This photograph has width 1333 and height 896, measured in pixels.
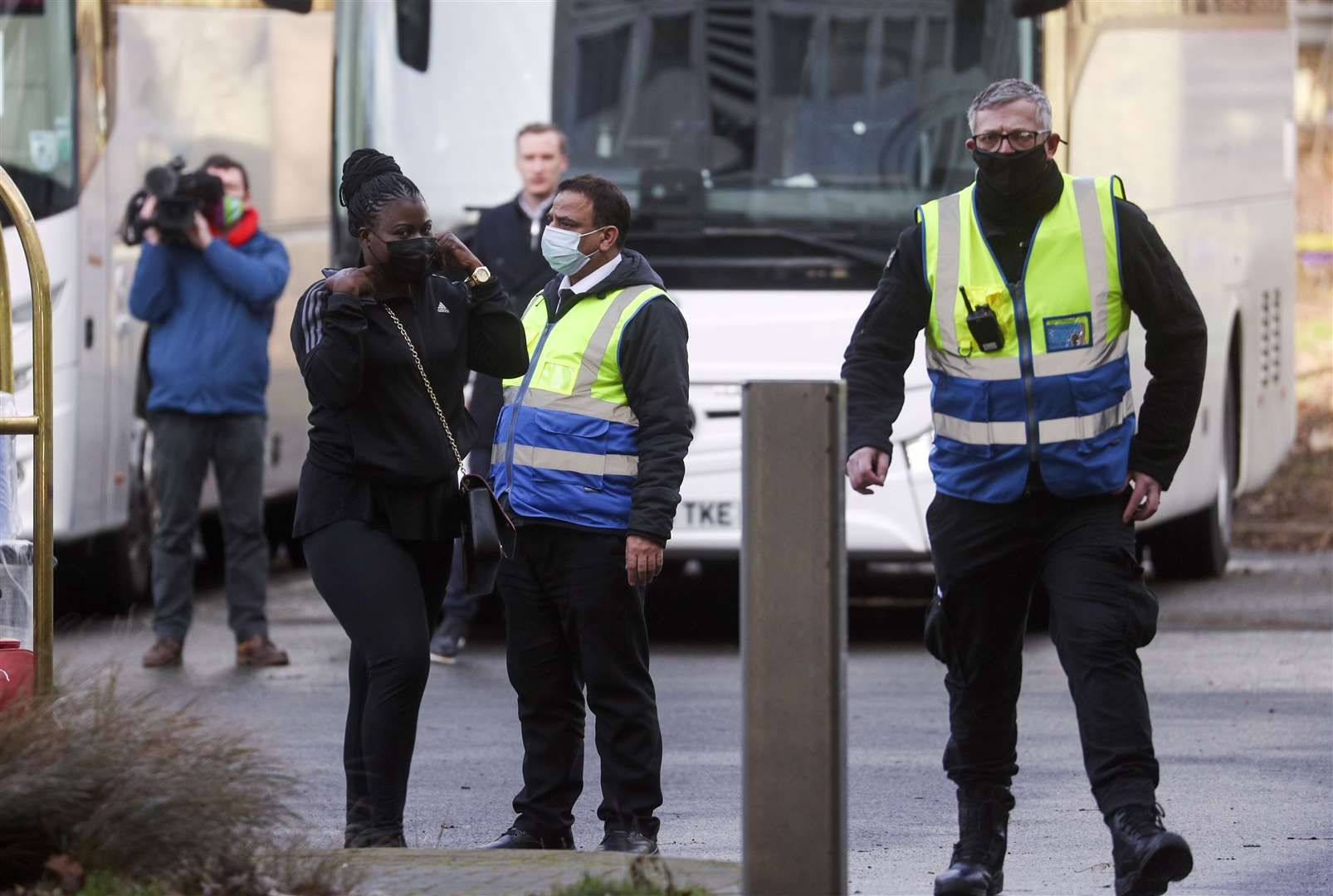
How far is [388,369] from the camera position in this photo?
18.9ft

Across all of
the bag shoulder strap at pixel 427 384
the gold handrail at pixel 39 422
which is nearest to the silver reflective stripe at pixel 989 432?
the bag shoulder strap at pixel 427 384

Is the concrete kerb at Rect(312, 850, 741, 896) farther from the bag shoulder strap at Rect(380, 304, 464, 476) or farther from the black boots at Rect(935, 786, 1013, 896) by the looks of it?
the bag shoulder strap at Rect(380, 304, 464, 476)

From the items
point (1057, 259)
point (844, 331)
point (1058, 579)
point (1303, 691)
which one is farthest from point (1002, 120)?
point (844, 331)

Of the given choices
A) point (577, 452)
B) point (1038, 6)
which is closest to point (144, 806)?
point (577, 452)

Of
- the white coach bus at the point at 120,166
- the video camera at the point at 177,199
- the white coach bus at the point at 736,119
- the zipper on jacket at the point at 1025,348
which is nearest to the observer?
the zipper on jacket at the point at 1025,348

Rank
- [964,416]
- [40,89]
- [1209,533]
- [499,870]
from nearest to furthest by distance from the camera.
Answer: [499,870] < [964,416] < [40,89] < [1209,533]

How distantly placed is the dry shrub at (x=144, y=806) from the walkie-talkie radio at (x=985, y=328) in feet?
5.74

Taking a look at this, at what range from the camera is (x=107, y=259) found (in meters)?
11.3

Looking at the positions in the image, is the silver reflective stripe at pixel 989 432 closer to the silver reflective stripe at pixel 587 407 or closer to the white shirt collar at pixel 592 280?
the silver reflective stripe at pixel 587 407

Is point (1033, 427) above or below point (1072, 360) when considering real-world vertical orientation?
below

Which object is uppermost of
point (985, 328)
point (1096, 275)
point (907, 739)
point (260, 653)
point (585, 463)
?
point (1096, 275)

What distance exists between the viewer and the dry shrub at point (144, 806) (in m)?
4.32

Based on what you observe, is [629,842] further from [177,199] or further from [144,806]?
[177,199]

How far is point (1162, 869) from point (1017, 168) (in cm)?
145
